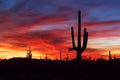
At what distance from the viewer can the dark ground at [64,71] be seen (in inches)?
781

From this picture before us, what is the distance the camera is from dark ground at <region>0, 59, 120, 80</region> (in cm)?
1983

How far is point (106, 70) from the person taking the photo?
67.7 ft

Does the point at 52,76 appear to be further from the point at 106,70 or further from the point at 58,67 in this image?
the point at 106,70

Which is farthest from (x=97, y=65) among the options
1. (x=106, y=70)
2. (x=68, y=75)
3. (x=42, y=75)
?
(x=42, y=75)

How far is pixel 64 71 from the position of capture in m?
20.6

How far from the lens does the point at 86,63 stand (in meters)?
22.0

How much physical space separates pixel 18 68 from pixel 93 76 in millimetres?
4969

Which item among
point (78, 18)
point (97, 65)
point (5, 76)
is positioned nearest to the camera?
point (5, 76)

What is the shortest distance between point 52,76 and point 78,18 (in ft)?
17.9

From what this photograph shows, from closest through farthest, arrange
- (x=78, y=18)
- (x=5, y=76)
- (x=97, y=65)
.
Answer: (x=5, y=76)
(x=97, y=65)
(x=78, y=18)

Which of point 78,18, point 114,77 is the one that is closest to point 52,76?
point 114,77

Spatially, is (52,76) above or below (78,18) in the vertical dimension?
below

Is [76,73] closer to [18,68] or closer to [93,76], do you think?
[93,76]

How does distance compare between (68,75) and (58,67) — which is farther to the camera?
(58,67)
